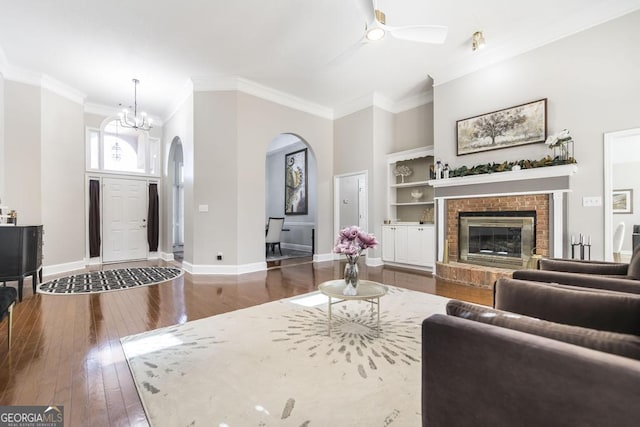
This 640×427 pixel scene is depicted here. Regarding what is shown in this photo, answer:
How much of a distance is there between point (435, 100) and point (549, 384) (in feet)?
17.4

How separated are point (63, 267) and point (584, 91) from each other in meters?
8.79

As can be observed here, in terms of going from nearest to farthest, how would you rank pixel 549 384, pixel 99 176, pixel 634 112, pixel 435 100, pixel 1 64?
pixel 549 384 → pixel 634 112 → pixel 1 64 → pixel 435 100 → pixel 99 176

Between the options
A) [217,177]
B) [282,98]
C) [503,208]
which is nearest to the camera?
[503,208]

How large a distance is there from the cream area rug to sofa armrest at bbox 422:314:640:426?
2.09ft

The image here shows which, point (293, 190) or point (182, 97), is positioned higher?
point (182, 97)

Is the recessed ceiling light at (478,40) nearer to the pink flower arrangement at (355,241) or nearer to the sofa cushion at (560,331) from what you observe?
the pink flower arrangement at (355,241)

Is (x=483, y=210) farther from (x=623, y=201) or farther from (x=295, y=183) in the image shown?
(x=295, y=183)

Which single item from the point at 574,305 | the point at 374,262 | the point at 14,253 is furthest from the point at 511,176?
the point at 14,253

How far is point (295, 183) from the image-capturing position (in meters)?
8.90

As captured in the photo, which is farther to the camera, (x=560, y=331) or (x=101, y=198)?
(x=101, y=198)

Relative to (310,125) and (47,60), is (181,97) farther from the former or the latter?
(310,125)

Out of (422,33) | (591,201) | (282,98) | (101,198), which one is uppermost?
(282,98)

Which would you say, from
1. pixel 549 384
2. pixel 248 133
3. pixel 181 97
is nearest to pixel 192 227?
pixel 248 133

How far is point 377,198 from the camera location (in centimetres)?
616
